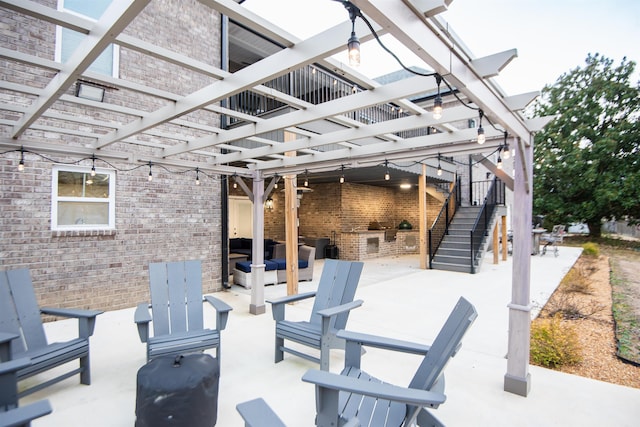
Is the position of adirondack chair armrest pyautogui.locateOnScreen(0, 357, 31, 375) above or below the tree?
below

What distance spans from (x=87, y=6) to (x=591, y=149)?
19715 millimetres

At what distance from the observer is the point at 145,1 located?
154 centimetres

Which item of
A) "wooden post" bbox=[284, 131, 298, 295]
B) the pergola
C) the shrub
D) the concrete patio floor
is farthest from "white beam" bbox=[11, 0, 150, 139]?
the shrub

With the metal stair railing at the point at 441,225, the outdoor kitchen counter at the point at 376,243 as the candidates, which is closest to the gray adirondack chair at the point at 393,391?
the metal stair railing at the point at 441,225

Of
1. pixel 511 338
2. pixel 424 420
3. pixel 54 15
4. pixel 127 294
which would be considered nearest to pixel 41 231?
pixel 127 294

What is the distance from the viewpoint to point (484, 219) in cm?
1040

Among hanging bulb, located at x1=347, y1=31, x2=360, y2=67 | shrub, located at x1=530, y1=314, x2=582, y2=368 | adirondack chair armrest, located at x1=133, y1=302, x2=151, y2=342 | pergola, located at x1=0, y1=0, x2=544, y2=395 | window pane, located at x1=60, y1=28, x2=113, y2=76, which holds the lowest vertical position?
shrub, located at x1=530, y1=314, x2=582, y2=368

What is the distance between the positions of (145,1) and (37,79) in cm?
465

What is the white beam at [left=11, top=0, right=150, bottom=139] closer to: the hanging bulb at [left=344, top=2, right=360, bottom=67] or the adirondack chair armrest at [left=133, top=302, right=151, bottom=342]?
the hanging bulb at [left=344, top=2, right=360, bottom=67]

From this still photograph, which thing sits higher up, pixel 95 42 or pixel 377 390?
pixel 95 42

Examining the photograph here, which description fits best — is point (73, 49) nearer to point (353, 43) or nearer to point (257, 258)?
point (257, 258)

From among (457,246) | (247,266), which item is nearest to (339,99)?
(247,266)

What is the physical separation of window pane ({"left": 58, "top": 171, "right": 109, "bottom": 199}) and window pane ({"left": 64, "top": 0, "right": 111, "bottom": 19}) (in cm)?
252

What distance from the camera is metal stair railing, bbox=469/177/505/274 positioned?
938cm
